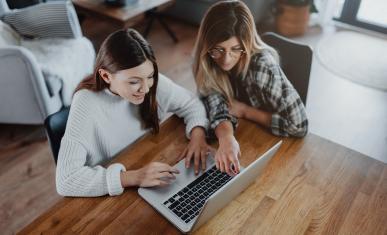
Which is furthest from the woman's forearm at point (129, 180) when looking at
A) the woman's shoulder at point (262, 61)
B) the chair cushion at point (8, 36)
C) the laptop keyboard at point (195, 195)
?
the chair cushion at point (8, 36)

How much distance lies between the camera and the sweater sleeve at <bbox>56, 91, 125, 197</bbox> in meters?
0.97

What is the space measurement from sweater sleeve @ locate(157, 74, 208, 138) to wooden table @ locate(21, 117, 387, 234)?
138mm

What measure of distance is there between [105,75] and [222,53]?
41 cm

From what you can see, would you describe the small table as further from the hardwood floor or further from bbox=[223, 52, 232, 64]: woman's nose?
bbox=[223, 52, 232, 64]: woman's nose

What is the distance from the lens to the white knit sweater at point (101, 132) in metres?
0.97

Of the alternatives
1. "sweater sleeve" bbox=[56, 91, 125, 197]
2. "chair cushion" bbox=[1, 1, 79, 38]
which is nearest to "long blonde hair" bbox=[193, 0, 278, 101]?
"sweater sleeve" bbox=[56, 91, 125, 197]

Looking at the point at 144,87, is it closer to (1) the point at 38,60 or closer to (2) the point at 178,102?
(2) the point at 178,102

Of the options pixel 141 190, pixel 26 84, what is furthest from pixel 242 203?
pixel 26 84

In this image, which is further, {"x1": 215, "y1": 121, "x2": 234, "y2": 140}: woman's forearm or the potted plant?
the potted plant

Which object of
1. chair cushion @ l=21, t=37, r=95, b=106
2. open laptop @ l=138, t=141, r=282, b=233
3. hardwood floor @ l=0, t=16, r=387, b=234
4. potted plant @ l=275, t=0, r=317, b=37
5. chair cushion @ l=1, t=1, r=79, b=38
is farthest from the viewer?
potted plant @ l=275, t=0, r=317, b=37

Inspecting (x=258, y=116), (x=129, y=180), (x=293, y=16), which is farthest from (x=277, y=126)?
(x=293, y=16)

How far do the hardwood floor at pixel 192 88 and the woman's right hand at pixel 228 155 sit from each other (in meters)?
1.13

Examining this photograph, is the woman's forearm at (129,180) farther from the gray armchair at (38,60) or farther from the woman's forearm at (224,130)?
the gray armchair at (38,60)

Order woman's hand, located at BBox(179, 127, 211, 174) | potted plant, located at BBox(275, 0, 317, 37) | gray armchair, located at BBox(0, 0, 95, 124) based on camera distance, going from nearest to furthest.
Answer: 1. woman's hand, located at BBox(179, 127, 211, 174)
2. gray armchair, located at BBox(0, 0, 95, 124)
3. potted plant, located at BBox(275, 0, 317, 37)
